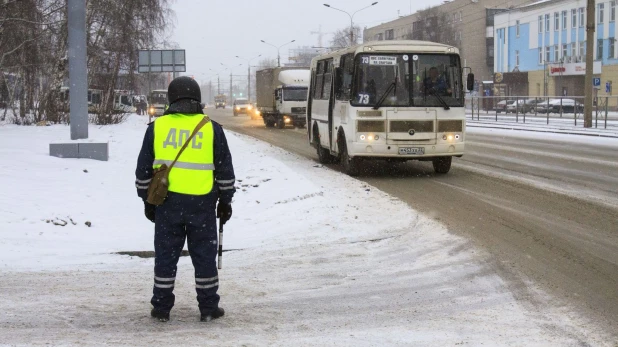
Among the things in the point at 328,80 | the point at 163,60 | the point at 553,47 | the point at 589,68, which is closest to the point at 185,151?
the point at 328,80

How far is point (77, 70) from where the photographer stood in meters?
17.6

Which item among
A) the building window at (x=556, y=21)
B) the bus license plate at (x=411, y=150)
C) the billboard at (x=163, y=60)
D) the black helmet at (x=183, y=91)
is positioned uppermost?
the building window at (x=556, y=21)

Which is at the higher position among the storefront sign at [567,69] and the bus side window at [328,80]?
the storefront sign at [567,69]

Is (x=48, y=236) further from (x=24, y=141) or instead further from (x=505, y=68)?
(x=505, y=68)

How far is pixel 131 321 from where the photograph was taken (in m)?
5.93

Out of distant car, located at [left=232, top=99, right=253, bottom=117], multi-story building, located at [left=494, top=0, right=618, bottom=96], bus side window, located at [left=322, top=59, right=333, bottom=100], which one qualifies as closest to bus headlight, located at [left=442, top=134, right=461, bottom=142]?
bus side window, located at [left=322, top=59, right=333, bottom=100]

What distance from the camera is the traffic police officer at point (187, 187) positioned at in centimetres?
589

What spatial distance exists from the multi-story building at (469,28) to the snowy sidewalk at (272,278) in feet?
310

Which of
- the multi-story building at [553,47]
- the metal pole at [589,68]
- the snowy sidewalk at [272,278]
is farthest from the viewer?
the multi-story building at [553,47]

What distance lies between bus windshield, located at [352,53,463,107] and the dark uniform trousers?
37.3ft

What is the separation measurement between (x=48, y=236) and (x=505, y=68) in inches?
3328

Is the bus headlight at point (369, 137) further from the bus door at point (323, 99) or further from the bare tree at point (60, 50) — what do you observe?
the bare tree at point (60, 50)

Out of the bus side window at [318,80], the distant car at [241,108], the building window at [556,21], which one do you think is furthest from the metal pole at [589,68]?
the building window at [556,21]

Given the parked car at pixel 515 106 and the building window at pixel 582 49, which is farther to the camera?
the building window at pixel 582 49
